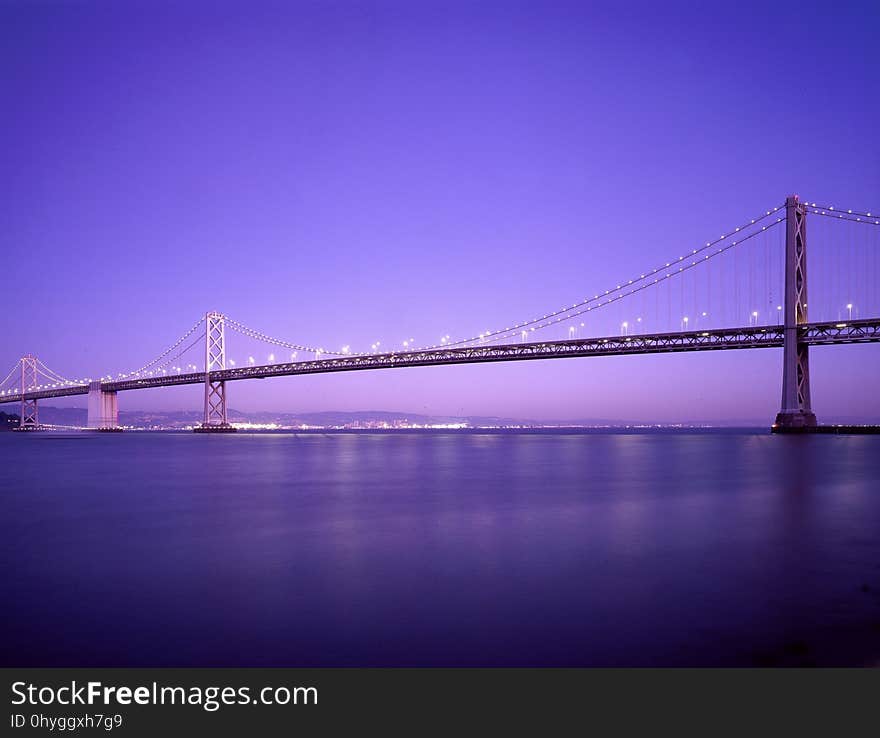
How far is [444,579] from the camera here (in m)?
5.80

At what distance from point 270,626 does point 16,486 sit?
1383 centimetres

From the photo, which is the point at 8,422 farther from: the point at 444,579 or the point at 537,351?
the point at 444,579

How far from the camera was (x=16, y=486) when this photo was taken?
15156mm

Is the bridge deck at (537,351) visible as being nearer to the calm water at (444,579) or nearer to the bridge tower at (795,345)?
the bridge tower at (795,345)

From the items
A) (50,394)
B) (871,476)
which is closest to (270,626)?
(871,476)

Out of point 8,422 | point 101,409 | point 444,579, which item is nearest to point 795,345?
point 444,579

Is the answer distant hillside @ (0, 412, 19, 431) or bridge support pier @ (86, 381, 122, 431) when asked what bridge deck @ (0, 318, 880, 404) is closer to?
bridge support pier @ (86, 381, 122, 431)

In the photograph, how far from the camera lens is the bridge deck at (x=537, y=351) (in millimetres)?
39625

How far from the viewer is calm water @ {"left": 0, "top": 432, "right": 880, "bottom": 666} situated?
390cm

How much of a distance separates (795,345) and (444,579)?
39.6 m

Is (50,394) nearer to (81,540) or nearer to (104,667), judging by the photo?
(81,540)

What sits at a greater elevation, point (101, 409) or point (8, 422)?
point (101, 409)
